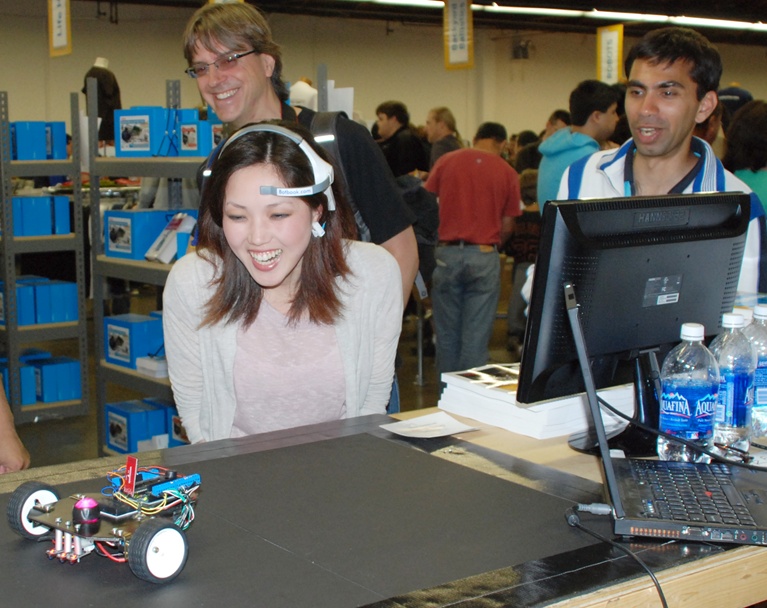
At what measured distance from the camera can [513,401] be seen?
1.80 meters

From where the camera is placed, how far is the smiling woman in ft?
6.27

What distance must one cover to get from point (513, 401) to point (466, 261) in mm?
3258

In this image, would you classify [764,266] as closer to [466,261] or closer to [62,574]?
[62,574]

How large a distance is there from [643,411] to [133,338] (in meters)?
2.81

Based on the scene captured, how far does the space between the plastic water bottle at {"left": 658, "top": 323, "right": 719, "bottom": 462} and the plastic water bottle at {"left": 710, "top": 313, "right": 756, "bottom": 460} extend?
0.07m

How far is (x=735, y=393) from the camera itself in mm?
1729

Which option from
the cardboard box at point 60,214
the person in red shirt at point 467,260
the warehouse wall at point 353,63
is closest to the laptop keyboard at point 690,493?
the person in red shirt at point 467,260

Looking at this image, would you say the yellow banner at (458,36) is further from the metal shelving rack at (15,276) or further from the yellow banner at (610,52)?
the metal shelving rack at (15,276)

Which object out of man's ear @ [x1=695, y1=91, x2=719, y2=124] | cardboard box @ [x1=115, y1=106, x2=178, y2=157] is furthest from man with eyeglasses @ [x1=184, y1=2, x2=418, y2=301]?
cardboard box @ [x1=115, y1=106, x2=178, y2=157]

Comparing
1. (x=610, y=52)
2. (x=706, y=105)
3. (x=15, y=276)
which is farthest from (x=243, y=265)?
(x=610, y=52)

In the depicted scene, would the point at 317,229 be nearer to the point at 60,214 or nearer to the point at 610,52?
the point at 60,214

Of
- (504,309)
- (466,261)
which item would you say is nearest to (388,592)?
(466,261)

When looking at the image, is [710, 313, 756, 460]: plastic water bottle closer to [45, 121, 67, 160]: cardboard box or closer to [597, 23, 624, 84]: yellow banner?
[45, 121, 67, 160]: cardboard box

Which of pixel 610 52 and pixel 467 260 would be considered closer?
pixel 467 260
